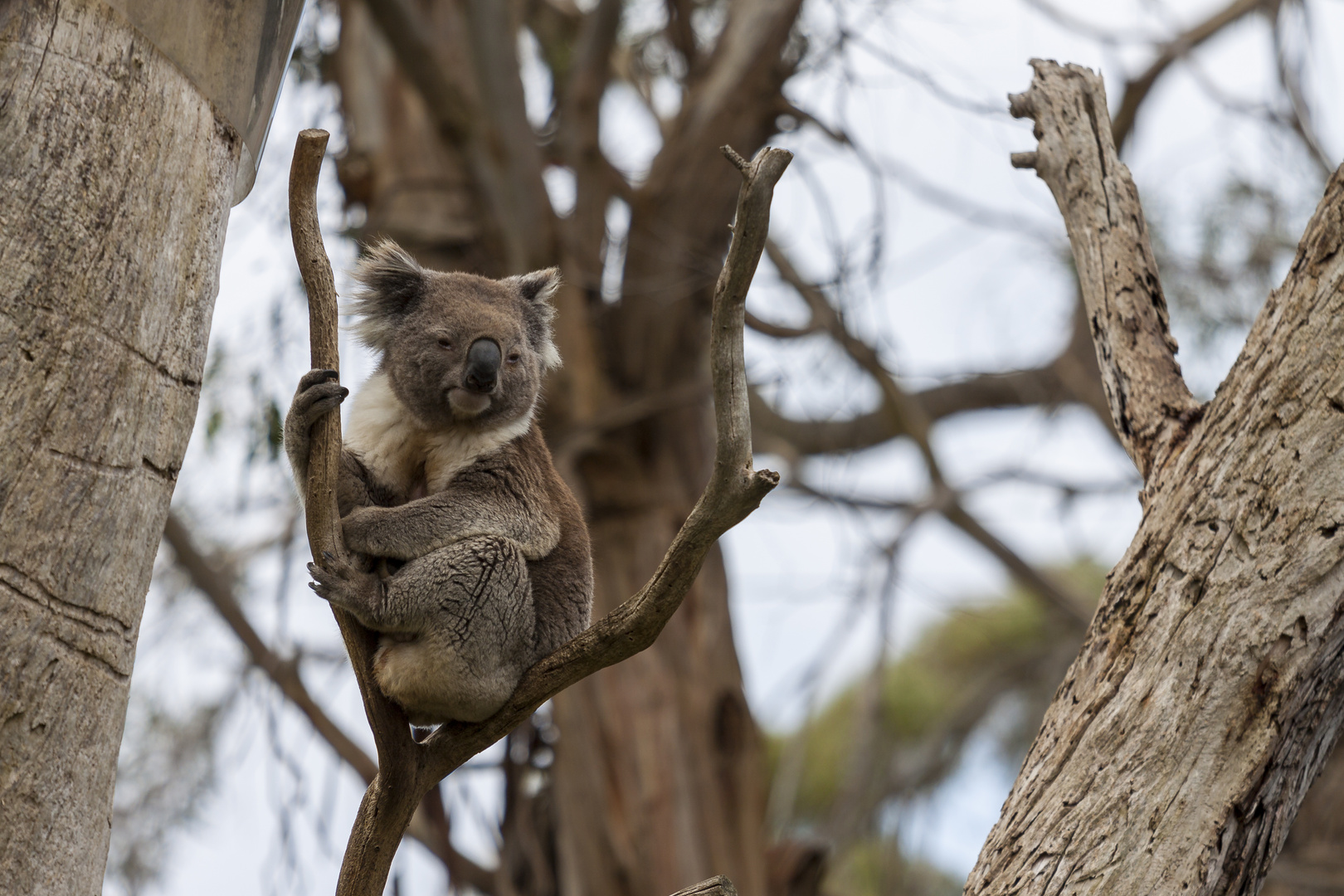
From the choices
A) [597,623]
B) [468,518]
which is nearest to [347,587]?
[468,518]

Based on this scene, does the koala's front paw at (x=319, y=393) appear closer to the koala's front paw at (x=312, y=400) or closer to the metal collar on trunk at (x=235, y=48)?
the koala's front paw at (x=312, y=400)

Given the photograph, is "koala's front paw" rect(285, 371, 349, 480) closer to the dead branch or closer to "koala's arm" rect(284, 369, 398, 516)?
"koala's arm" rect(284, 369, 398, 516)

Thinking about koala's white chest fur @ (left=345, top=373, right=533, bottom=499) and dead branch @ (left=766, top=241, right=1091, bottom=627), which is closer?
koala's white chest fur @ (left=345, top=373, right=533, bottom=499)

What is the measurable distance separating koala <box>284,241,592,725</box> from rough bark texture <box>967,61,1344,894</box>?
1128 millimetres

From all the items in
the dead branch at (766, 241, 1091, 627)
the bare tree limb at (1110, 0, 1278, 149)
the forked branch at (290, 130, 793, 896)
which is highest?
the bare tree limb at (1110, 0, 1278, 149)

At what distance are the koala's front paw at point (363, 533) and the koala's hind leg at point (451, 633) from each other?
0.26ft

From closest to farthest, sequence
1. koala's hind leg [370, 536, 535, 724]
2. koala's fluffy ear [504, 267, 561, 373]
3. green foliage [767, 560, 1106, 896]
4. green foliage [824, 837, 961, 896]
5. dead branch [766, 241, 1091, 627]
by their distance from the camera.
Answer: koala's hind leg [370, 536, 535, 724] → koala's fluffy ear [504, 267, 561, 373] → green foliage [824, 837, 961, 896] → dead branch [766, 241, 1091, 627] → green foliage [767, 560, 1106, 896]

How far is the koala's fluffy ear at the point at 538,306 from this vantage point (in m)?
3.32

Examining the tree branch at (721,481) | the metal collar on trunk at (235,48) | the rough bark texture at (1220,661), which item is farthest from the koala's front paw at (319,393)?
the rough bark texture at (1220,661)

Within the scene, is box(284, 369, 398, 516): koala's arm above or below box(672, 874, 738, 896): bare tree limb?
above

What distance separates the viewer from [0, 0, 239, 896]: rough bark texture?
202cm

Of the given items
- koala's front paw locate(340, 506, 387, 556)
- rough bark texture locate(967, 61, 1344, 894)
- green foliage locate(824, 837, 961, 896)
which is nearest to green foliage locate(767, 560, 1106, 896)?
green foliage locate(824, 837, 961, 896)

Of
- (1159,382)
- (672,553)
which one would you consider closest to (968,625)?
(1159,382)

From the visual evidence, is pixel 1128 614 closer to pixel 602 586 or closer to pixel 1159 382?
pixel 1159 382
